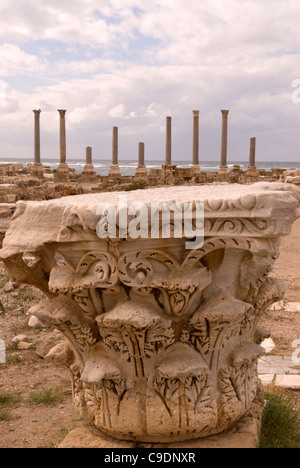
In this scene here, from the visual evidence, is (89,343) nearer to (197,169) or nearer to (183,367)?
(183,367)

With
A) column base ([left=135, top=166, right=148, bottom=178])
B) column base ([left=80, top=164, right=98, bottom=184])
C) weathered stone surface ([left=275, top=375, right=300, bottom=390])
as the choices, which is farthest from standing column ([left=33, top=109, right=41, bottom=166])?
weathered stone surface ([left=275, top=375, right=300, bottom=390])

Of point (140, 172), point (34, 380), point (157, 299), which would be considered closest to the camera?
point (157, 299)

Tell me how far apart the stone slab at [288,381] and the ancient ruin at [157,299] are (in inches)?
51.0

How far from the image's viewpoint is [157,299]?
215cm

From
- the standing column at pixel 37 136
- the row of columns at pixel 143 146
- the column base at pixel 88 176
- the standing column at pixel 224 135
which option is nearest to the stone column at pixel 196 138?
the row of columns at pixel 143 146

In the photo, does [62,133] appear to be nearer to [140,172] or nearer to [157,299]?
[140,172]

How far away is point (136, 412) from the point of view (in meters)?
2.21

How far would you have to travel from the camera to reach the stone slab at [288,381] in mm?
3596

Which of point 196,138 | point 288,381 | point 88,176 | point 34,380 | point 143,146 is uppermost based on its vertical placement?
point 196,138

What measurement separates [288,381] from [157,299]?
205cm

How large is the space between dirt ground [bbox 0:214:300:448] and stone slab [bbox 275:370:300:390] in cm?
9

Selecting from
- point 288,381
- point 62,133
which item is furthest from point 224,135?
point 288,381

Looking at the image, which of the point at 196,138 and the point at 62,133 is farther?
the point at 196,138
